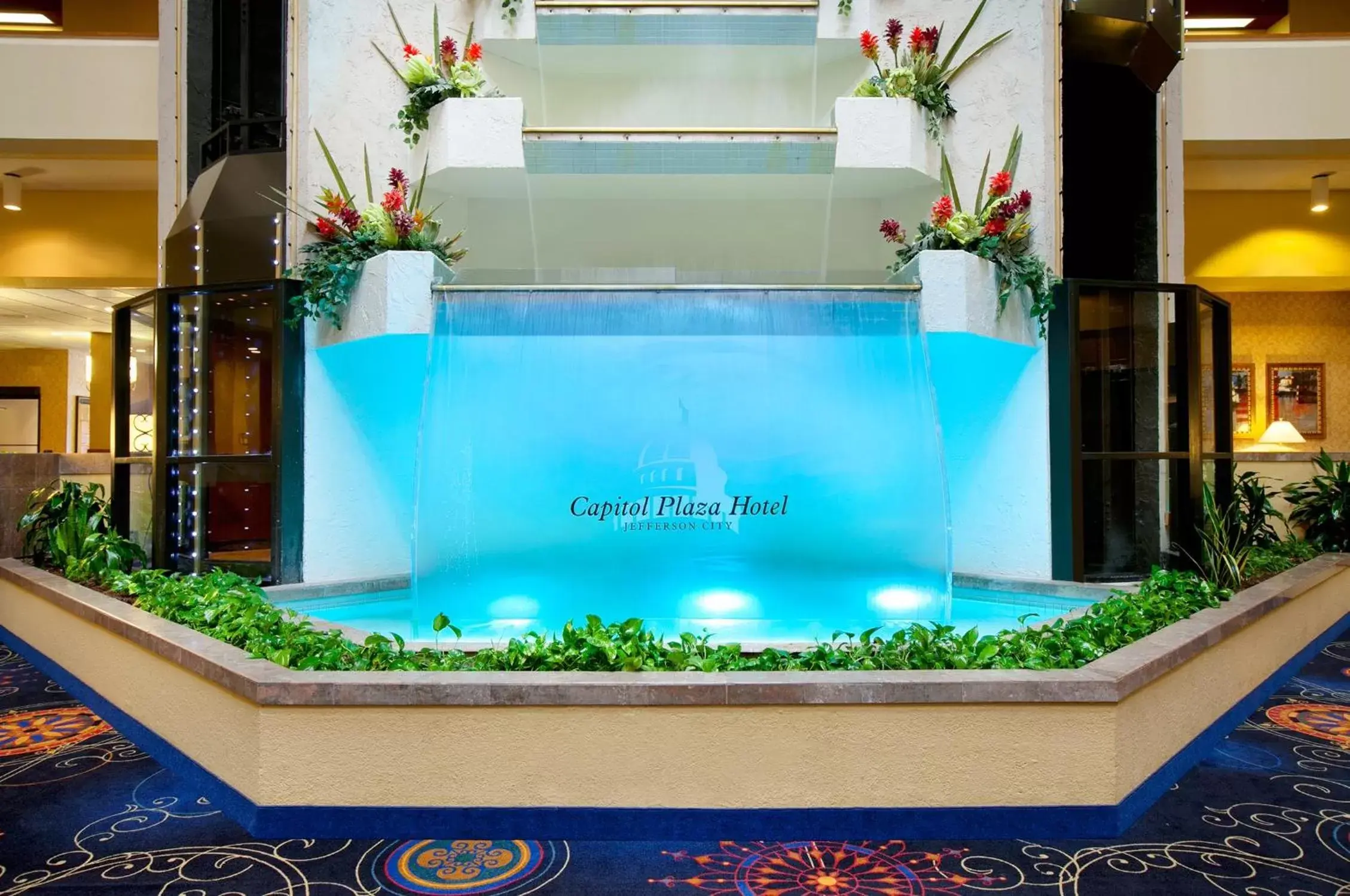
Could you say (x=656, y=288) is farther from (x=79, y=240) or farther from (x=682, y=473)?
(x=79, y=240)

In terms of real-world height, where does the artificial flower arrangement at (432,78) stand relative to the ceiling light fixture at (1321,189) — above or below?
below

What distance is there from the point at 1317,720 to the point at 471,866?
13.1 ft

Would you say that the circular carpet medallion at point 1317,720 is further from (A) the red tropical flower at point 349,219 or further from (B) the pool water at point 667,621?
(A) the red tropical flower at point 349,219

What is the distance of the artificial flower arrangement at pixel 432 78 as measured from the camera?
5.62 meters

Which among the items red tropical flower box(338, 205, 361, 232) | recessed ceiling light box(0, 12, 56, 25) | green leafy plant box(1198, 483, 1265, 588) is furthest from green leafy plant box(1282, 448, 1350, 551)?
recessed ceiling light box(0, 12, 56, 25)

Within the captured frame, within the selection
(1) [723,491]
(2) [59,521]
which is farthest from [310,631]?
(2) [59,521]

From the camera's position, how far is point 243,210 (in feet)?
19.4

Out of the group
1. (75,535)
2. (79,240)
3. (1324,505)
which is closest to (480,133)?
(75,535)

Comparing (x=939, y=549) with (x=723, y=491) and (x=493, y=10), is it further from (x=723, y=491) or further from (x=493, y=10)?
(x=493, y=10)

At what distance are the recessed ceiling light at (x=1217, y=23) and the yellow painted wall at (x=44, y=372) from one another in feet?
66.6

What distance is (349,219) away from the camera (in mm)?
5332

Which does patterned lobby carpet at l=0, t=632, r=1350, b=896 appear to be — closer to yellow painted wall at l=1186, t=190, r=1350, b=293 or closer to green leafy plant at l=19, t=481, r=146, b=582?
green leafy plant at l=19, t=481, r=146, b=582

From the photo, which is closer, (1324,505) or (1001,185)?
(1001,185)

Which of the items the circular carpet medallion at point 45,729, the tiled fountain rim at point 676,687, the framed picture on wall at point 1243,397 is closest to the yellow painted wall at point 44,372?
the circular carpet medallion at point 45,729
